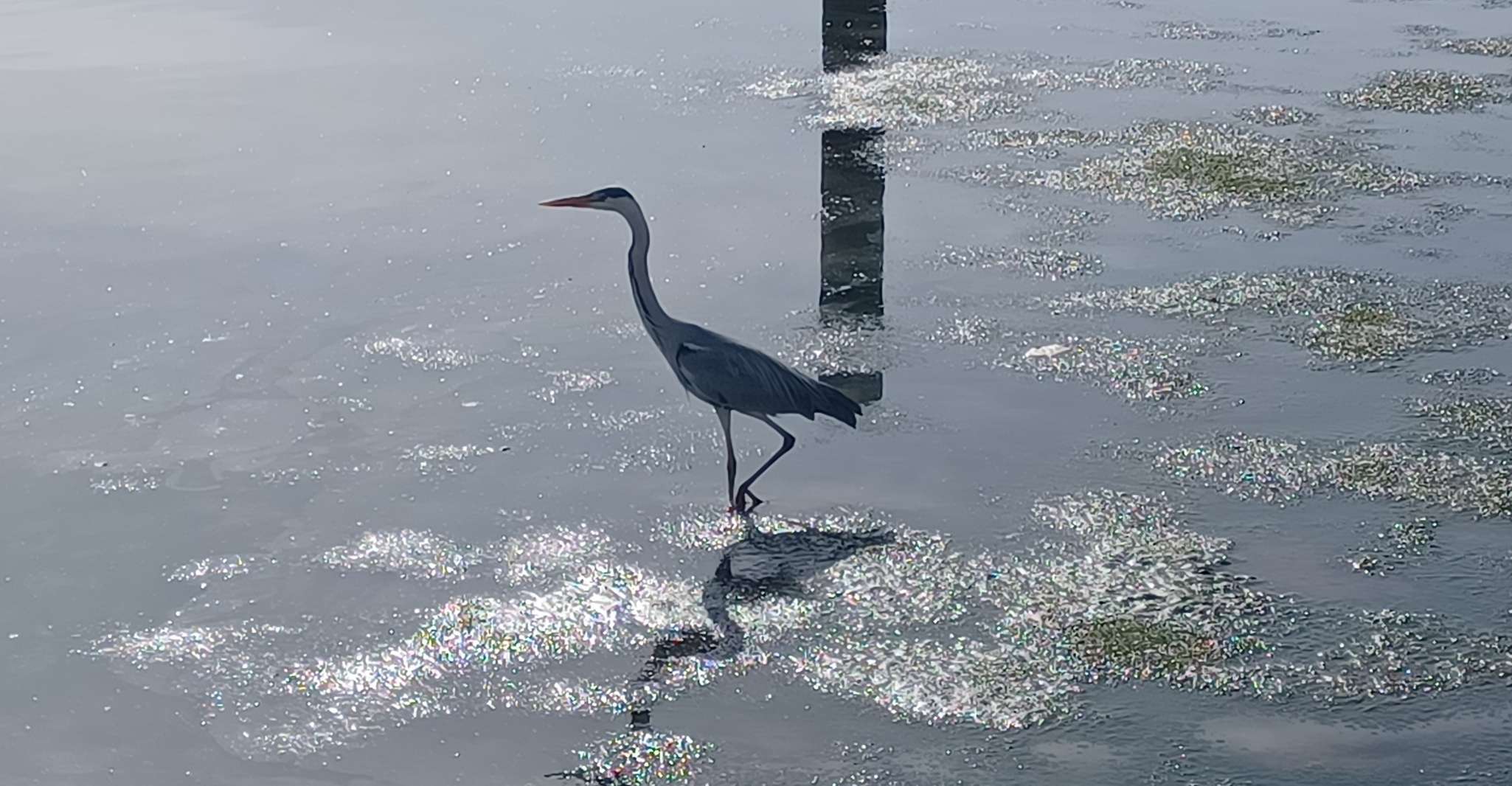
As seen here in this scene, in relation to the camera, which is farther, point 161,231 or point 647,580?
point 161,231

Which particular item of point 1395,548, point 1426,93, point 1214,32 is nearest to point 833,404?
point 1395,548

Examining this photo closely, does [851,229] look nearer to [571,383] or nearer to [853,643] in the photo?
[571,383]

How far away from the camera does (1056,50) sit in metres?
12.4

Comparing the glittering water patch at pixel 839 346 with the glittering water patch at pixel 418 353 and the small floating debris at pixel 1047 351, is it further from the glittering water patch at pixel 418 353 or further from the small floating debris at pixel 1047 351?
the glittering water patch at pixel 418 353

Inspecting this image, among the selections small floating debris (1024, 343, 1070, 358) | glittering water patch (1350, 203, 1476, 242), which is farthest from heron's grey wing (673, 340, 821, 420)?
glittering water patch (1350, 203, 1476, 242)

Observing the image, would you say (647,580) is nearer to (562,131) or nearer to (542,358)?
(542,358)

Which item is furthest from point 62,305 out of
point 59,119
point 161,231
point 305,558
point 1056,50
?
point 1056,50

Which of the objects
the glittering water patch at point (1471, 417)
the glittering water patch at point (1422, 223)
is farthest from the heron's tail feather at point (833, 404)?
the glittering water patch at point (1422, 223)

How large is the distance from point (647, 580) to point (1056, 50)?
7.45 meters

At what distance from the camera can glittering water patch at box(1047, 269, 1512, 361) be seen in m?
7.61

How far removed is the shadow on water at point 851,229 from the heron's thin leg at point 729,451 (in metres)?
0.80

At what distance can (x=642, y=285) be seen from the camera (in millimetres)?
6566

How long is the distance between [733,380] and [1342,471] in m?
2.05

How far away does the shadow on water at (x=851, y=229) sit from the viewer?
798cm
